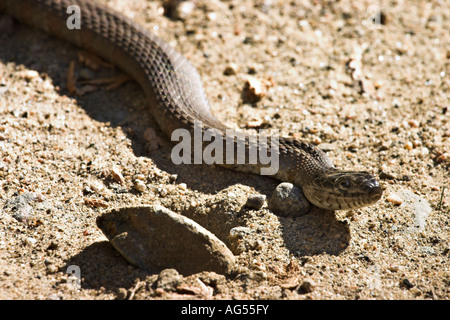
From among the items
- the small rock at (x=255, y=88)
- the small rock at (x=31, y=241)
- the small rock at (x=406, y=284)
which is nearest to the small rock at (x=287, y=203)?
the small rock at (x=406, y=284)

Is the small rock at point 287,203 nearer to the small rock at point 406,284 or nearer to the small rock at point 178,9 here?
the small rock at point 406,284

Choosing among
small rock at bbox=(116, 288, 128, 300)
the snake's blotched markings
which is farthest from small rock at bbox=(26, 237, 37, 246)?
the snake's blotched markings

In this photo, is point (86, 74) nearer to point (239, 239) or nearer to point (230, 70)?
point (230, 70)

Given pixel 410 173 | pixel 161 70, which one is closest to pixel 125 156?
pixel 161 70

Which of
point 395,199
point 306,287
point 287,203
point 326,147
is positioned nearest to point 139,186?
point 287,203

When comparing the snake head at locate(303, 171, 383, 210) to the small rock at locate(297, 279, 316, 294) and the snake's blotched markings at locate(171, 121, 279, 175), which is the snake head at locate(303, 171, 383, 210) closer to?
the snake's blotched markings at locate(171, 121, 279, 175)
